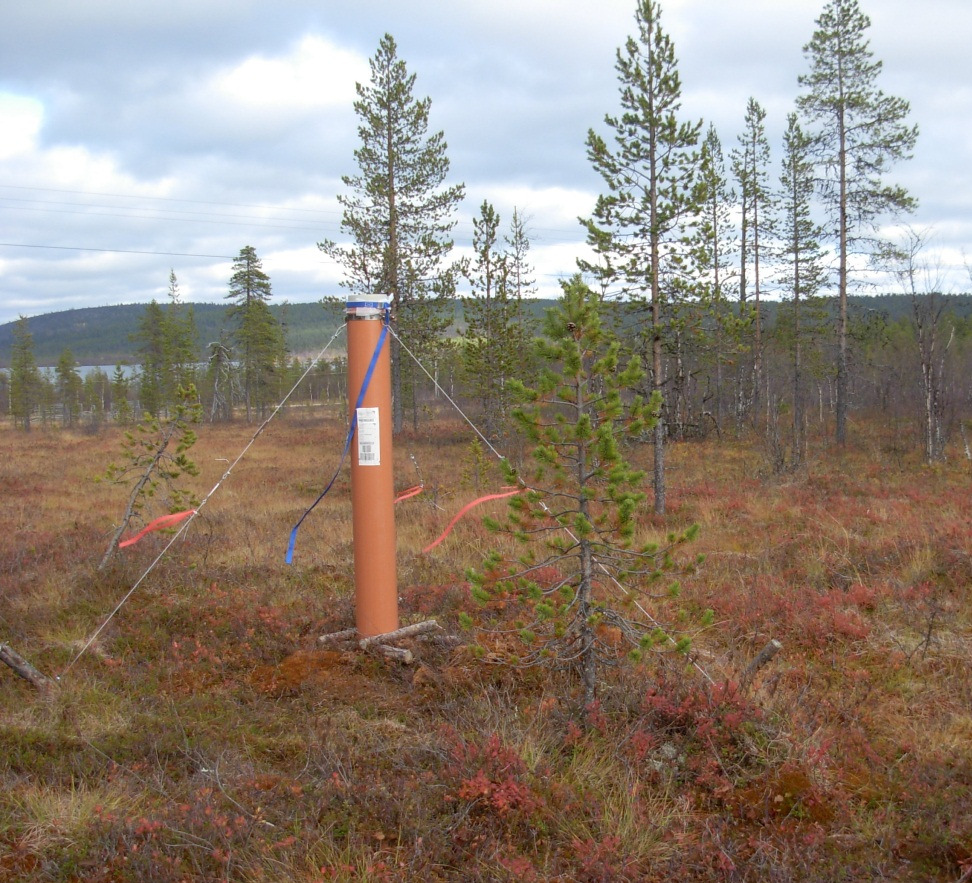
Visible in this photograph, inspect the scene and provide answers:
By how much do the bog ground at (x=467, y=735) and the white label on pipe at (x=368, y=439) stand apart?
1501 millimetres

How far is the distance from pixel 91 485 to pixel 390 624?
47.1 feet

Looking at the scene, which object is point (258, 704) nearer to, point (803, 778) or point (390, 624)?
point (390, 624)

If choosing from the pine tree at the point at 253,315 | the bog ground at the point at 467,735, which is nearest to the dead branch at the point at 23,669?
the bog ground at the point at 467,735

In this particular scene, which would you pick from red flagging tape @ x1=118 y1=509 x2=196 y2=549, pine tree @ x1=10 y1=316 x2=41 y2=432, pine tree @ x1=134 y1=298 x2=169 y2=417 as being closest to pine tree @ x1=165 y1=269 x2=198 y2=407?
pine tree @ x1=134 y1=298 x2=169 y2=417

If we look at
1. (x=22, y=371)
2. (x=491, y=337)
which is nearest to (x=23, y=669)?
(x=491, y=337)

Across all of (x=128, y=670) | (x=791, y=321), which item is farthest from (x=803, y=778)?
(x=791, y=321)

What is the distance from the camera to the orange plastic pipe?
5328 mm

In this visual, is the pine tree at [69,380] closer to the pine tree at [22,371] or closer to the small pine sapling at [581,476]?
the pine tree at [22,371]

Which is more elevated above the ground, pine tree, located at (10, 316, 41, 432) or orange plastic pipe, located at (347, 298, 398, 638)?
pine tree, located at (10, 316, 41, 432)

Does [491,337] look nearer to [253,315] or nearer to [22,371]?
[253,315]

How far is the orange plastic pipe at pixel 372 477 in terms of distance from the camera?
17.5 ft

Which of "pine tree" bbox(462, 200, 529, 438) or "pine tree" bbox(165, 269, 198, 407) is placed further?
"pine tree" bbox(165, 269, 198, 407)

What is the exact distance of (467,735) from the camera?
4094mm

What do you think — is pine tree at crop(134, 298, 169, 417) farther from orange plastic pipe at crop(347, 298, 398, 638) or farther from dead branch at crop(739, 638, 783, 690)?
dead branch at crop(739, 638, 783, 690)
